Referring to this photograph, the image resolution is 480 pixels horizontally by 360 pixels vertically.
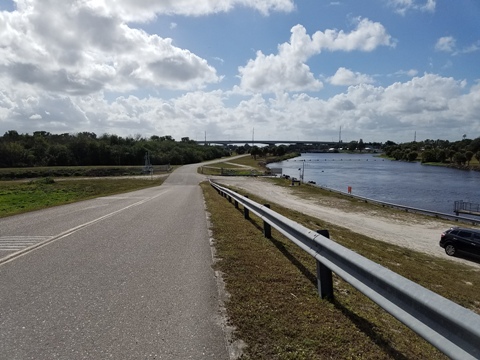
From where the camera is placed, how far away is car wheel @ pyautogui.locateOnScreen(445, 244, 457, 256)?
714 inches

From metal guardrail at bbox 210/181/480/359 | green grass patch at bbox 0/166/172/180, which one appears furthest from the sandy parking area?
green grass patch at bbox 0/166/172/180

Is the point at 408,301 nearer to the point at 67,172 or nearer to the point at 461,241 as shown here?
the point at 461,241

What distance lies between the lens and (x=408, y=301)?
3023mm

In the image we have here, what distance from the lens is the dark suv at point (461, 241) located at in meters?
17.4

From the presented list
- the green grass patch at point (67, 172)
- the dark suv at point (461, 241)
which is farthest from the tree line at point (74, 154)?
the dark suv at point (461, 241)

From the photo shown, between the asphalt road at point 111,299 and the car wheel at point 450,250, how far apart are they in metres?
15.3

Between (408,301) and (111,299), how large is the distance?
11.9ft

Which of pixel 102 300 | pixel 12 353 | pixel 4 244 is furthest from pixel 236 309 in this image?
pixel 4 244

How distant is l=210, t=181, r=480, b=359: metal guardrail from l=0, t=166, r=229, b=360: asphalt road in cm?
153

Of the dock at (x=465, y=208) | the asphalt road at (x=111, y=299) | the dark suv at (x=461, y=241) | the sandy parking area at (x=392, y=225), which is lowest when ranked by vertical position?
the dock at (x=465, y=208)

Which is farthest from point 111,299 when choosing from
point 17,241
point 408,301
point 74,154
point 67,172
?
point 74,154

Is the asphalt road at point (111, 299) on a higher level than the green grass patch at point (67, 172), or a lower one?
higher

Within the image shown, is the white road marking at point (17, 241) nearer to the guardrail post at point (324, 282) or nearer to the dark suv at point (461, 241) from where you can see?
the guardrail post at point (324, 282)

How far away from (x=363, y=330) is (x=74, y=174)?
290 ft
